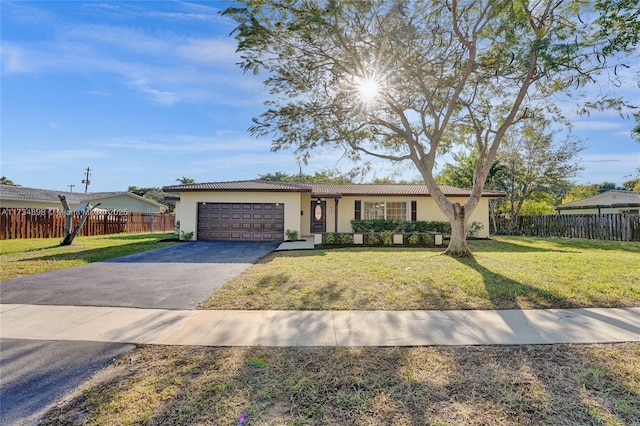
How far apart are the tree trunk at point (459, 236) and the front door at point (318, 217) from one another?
8.63 m

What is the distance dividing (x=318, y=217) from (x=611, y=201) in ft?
77.5

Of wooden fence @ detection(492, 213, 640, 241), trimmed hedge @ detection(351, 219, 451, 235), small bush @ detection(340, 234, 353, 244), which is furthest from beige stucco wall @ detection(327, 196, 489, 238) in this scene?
wooden fence @ detection(492, 213, 640, 241)

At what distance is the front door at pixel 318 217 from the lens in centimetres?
1816

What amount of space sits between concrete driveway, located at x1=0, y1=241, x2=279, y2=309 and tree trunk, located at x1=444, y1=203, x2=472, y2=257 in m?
6.96

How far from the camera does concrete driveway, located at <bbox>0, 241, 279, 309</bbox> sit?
5695 millimetres

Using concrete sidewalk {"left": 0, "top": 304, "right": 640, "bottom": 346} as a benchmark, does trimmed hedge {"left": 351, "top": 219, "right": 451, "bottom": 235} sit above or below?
above

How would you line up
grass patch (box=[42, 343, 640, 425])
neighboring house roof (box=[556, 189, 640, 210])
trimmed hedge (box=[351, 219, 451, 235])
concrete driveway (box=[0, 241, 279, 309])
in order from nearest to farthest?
grass patch (box=[42, 343, 640, 425]), concrete driveway (box=[0, 241, 279, 309]), trimmed hedge (box=[351, 219, 451, 235]), neighboring house roof (box=[556, 189, 640, 210])

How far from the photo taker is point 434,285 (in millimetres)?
6582

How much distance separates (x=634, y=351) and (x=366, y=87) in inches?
380

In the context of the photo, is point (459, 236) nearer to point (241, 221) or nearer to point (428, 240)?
point (428, 240)

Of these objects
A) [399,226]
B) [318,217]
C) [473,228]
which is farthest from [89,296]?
[473,228]

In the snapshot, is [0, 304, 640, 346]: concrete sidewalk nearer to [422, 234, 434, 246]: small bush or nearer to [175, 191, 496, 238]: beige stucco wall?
[422, 234, 434, 246]: small bush

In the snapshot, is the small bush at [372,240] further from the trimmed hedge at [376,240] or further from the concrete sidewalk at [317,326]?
the concrete sidewalk at [317,326]

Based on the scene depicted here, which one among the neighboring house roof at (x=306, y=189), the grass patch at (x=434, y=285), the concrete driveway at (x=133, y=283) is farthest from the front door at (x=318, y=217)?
the grass patch at (x=434, y=285)
